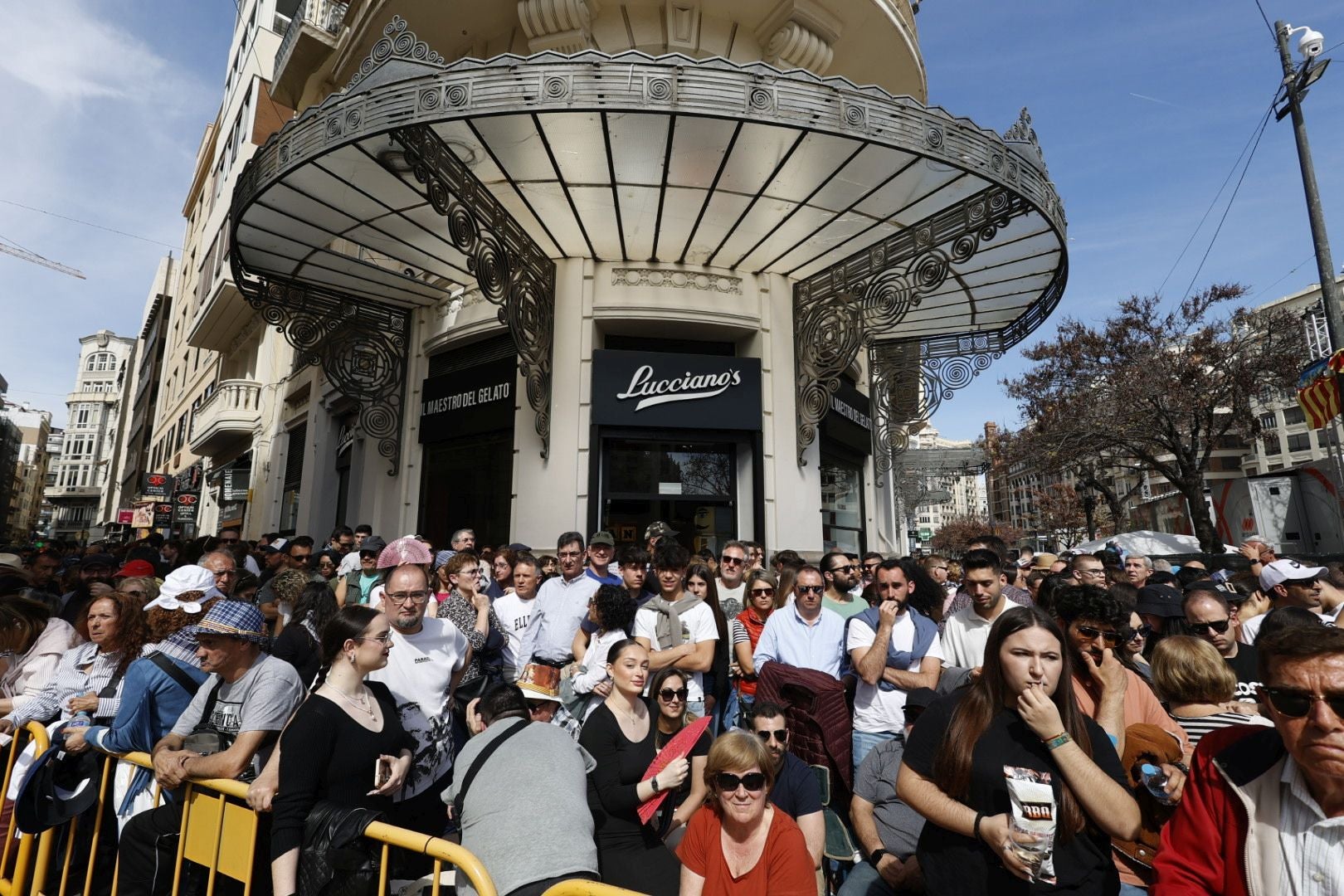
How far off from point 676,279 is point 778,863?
1020cm

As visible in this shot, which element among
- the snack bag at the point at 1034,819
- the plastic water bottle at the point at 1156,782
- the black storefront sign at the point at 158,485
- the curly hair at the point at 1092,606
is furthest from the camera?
the black storefront sign at the point at 158,485

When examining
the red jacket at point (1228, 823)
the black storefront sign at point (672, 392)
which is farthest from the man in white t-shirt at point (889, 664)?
the black storefront sign at point (672, 392)

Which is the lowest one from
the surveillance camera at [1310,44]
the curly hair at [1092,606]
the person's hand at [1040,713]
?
the person's hand at [1040,713]

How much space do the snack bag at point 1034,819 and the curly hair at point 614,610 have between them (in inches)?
114

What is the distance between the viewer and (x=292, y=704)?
10.1 ft

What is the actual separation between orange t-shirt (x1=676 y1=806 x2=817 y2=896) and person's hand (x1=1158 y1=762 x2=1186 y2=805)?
1191mm

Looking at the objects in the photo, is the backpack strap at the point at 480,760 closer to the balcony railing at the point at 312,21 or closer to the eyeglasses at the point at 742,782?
the eyeglasses at the point at 742,782

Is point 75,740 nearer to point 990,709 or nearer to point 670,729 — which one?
point 670,729

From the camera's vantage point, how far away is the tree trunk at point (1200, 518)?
64.5 ft

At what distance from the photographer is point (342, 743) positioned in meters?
2.67

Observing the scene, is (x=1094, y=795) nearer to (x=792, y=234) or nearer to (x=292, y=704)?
(x=292, y=704)

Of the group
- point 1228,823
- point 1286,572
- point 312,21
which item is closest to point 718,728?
point 1228,823

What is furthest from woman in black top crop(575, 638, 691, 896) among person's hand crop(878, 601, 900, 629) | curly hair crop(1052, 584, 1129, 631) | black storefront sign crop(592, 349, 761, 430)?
black storefront sign crop(592, 349, 761, 430)

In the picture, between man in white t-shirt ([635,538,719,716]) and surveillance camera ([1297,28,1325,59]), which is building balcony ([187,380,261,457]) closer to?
man in white t-shirt ([635,538,719,716])
